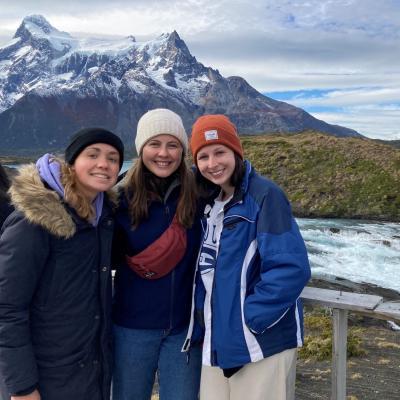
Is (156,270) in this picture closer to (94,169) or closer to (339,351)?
(94,169)

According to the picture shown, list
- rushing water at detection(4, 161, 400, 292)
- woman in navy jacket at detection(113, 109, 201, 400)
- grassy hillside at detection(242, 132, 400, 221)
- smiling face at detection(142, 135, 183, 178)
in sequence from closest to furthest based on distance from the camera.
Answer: woman in navy jacket at detection(113, 109, 201, 400)
smiling face at detection(142, 135, 183, 178)
rushing water at detection(4, 161, 400, 292)
grassy hillside at detection(242, 132, 400, 221)

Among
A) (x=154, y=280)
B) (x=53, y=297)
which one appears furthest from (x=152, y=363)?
(x=53, y=297)

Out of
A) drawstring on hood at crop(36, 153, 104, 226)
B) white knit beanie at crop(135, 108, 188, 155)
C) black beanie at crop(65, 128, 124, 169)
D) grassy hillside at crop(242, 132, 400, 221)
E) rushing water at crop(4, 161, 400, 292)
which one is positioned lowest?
rushing water at crop(4, 161, 400, 292)

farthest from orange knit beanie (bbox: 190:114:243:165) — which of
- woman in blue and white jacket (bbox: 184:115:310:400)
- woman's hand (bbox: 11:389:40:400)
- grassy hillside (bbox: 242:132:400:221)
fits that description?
grassy hillside (bbox: 242:132:400:221)

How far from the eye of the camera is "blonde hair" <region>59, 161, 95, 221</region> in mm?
3275

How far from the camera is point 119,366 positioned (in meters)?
3.83

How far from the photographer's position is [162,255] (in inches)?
141

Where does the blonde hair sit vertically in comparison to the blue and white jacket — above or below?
above

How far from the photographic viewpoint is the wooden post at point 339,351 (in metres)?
3.66

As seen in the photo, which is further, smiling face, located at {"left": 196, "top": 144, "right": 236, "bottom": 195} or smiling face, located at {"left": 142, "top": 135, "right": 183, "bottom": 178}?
smiling face, located at {"left": 142, "top": 135, "right": 183, "bottom": 178}

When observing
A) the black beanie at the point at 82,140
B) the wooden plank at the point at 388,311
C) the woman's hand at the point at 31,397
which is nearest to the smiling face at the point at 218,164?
the black beanie at the point at 82,140

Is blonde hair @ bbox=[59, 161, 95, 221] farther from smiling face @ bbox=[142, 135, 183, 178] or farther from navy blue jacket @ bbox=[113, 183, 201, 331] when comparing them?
smiling face @ bbox=[142, 135, 183, 178]

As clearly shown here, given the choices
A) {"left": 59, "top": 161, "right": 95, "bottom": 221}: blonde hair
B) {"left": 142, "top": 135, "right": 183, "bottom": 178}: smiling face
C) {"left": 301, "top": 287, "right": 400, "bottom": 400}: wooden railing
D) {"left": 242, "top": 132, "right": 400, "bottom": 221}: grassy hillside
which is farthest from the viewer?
{"left": 242, "top": 132, "right": 400, "bottom": 221}: grassy hillside

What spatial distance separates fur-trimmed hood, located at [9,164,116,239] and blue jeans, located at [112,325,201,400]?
1077 mm
